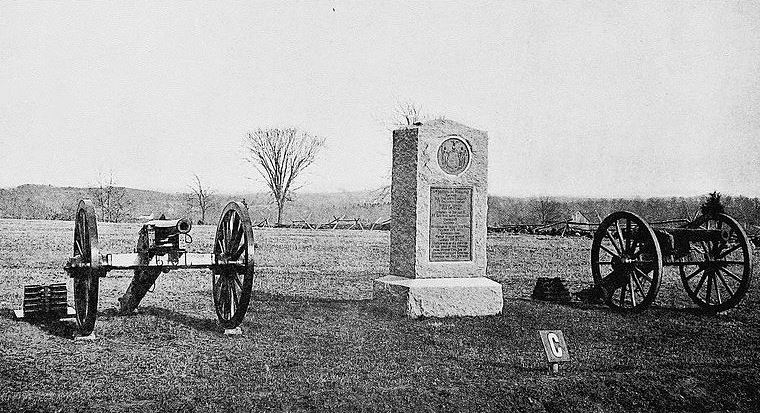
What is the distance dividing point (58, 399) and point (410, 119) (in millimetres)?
27834

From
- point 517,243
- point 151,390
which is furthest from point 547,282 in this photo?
point 517,243

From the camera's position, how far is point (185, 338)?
908 cm

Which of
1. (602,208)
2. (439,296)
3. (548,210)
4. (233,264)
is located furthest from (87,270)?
(602,208)

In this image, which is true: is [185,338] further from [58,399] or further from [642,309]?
[642,309]

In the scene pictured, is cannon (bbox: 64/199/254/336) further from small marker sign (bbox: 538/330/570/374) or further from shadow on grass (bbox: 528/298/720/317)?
shadow on grass (bbox: 528/298/720/317)

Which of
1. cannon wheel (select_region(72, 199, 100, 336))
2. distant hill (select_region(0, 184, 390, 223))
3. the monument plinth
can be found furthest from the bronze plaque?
cannon wheel (select_region(72, 199, 100, 336))

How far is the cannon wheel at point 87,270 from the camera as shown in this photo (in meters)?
8.38

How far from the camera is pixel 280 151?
51.1 m

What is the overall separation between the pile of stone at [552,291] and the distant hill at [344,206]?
40.1 feet

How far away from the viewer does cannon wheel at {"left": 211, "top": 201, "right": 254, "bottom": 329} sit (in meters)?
8.96

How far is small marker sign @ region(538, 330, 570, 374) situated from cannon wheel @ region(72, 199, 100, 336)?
500cm

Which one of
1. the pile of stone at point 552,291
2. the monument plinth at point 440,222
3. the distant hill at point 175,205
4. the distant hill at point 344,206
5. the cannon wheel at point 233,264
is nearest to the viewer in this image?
the cannon wheel at point 233,264

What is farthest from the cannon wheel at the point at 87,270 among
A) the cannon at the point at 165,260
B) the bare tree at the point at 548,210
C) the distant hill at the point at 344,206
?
the bare tree at the point at 548,210

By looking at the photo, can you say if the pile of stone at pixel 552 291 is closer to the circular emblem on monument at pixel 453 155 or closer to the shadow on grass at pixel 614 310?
the shadow on grass at pixel 614 310
